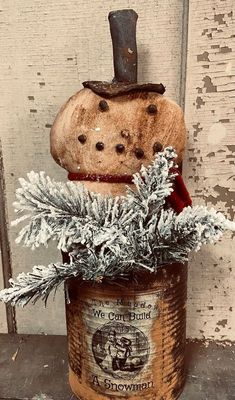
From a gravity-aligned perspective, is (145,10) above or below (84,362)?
above

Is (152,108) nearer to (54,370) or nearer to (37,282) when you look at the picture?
(37,282)

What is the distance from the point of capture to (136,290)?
0.56 meters

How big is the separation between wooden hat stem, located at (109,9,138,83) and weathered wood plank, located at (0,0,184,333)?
0.36ft

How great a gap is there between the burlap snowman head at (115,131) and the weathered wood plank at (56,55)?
16 cm

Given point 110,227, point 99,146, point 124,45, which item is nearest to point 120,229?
point 110,227

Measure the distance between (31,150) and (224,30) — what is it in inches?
15.3

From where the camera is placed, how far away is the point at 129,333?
0.58 meters

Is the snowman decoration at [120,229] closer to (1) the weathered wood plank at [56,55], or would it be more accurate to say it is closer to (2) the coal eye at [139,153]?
(2) the coal eye at [139,153]

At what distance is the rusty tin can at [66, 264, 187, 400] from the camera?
57 centimetres

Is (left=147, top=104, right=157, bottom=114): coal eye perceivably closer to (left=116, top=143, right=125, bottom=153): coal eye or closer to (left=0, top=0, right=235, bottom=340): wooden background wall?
(left=116, top=143, right=125, bottom=153): coal eye

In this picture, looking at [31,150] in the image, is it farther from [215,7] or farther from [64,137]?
[215,7]

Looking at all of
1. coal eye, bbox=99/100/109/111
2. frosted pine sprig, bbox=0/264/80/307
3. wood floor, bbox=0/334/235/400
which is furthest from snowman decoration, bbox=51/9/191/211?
wood floor, bbox=0/334/235/400

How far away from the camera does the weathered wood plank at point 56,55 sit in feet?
2.24

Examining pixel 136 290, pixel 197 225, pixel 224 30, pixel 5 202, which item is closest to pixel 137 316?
pixel 136 290
